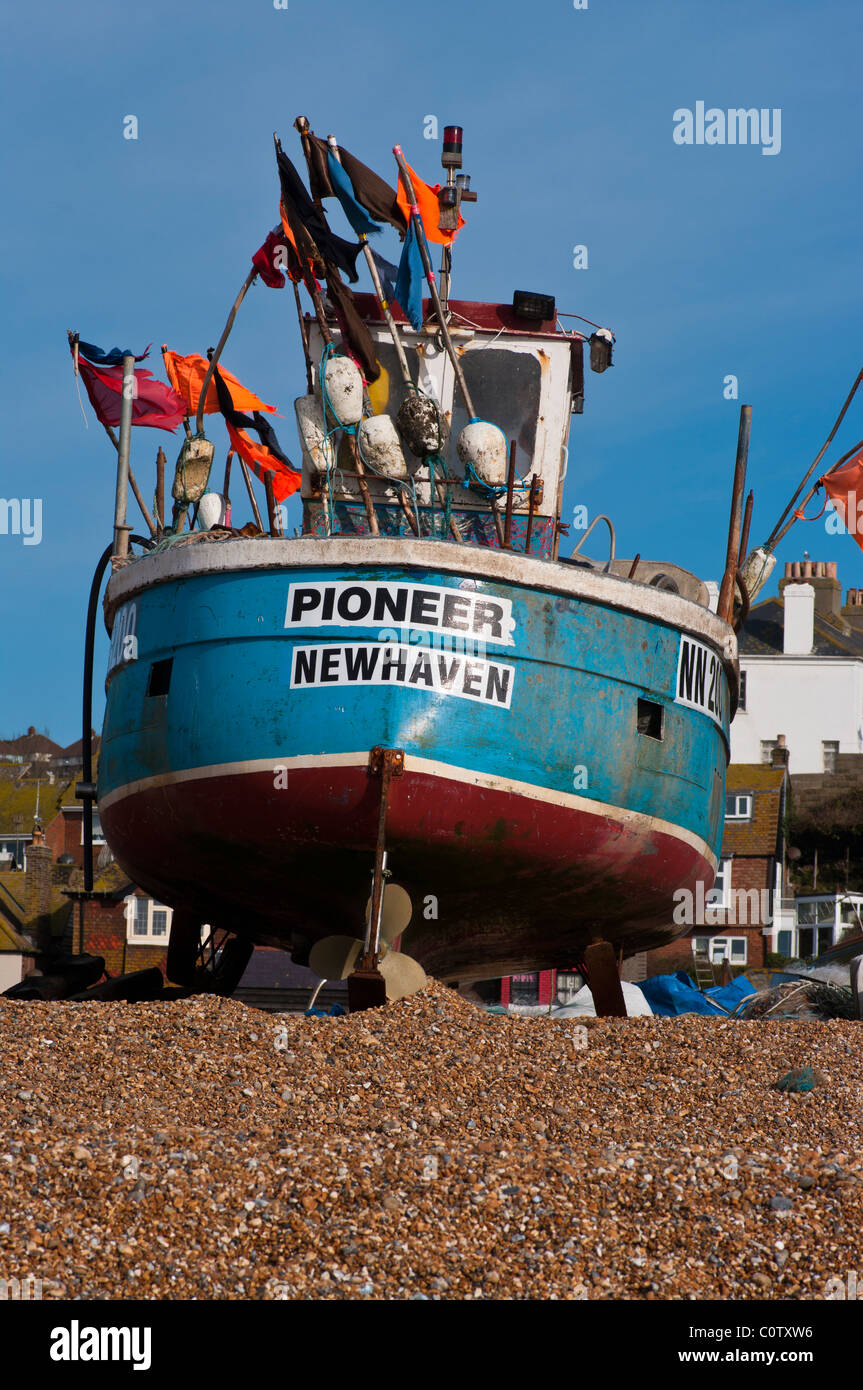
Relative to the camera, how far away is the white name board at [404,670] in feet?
28.6

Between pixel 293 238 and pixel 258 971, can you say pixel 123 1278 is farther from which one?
pixel 258 971

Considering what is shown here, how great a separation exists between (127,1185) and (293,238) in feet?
25.8

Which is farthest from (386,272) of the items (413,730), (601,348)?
(413,730)

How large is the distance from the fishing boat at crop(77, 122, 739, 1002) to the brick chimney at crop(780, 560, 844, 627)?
47047 millimetres

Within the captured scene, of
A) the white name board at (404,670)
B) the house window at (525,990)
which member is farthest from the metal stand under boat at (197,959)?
the house window at (525,990)

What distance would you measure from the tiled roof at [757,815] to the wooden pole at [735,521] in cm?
2885

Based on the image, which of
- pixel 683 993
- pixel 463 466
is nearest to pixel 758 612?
pixel 683 993

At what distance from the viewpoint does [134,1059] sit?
708 cm

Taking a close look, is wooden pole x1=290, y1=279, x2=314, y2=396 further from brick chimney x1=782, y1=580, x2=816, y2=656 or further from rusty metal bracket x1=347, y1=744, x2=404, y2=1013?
brick chimney x1=782, y1=580, x2=816, y2=656

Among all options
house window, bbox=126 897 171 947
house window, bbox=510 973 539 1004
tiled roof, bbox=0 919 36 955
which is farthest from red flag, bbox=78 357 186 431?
house window, bbox=126 897 171 947

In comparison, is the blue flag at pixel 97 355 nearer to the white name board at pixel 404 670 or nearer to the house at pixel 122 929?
the white name board at pixel 404 670

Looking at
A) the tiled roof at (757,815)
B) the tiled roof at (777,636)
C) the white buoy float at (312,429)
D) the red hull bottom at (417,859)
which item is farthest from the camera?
the tiled roof at (777,636)

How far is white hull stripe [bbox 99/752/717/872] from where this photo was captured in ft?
28.7

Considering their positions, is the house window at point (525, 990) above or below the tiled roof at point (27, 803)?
below
